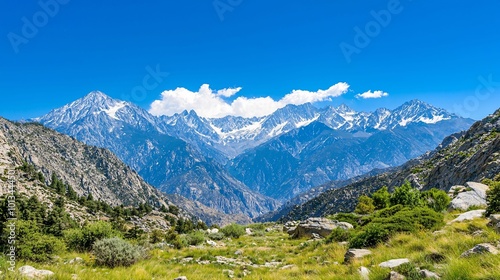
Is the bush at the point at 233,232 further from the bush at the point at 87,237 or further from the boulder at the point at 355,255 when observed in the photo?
the boulder at the point at 355,255

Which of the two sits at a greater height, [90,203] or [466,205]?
[90,203]

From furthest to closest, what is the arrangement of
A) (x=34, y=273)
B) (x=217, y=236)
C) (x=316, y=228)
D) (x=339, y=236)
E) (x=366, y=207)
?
(x=366, y=207) < (x=217, y=236) < (x=316, y=228) < (x=339, y=236) < (x=34, y=273)

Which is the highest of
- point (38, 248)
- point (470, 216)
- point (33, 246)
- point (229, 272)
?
point (33, 246)

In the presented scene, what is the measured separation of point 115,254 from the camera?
15.3 m

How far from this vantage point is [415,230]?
1605 cm

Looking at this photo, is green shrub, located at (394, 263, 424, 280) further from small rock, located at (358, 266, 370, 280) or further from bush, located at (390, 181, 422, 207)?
bush, located at (390, 181, 422, 207)

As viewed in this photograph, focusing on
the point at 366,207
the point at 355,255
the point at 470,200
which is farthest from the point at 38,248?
the point at 366,207

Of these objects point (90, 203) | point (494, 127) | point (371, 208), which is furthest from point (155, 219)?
point (494, 127)

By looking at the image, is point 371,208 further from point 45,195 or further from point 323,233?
point 45,195

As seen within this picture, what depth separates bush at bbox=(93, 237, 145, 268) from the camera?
1531 centimetres

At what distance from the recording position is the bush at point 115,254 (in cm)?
1531

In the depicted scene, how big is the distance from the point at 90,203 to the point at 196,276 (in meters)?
128

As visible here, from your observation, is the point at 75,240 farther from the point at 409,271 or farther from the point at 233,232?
the point at 409,271

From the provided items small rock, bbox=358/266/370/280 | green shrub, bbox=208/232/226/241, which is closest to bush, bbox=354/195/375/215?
green shrub, bbox=208/232/226/241
